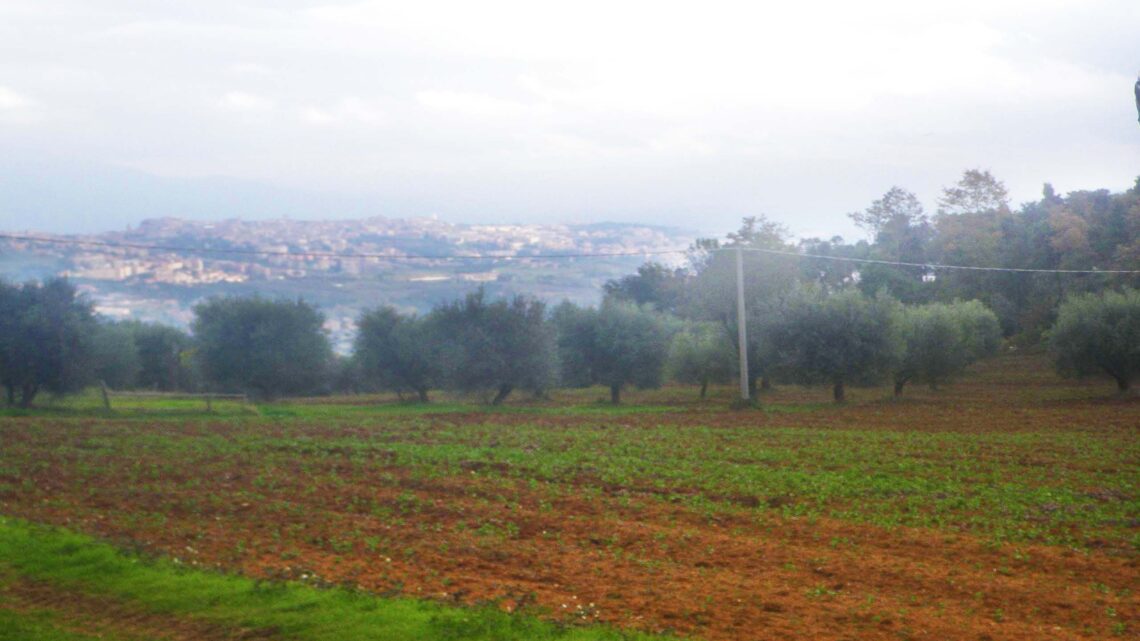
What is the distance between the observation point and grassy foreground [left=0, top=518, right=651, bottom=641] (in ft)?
29.2

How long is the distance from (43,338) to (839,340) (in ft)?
107

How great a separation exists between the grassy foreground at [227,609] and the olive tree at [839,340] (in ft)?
112

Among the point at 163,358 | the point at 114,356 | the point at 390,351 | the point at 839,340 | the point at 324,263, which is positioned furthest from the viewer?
the point at 163,358

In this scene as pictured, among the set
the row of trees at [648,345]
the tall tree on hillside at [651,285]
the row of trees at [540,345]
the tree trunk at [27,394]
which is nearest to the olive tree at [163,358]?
the row of trees at [540,345]

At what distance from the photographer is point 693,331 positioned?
61.8m

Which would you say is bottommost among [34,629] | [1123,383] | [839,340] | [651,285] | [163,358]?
[163,358]

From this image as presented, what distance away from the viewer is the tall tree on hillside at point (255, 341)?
177 ft

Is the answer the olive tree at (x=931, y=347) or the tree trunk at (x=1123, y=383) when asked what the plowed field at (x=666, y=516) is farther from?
the olive tree at (x=931, y=347)

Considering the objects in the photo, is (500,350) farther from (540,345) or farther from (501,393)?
(501,393)

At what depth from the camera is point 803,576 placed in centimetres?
1126

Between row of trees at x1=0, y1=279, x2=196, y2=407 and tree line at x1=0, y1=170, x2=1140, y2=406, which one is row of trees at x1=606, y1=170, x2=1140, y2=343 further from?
row of trees at x1=0, y1=279, x2=196, y2=407

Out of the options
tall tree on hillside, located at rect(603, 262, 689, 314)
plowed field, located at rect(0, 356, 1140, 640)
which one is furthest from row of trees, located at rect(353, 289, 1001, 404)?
tall tree on hillside, located at rect(603, 262, 689, 314)

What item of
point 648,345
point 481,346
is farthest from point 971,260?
point 481,346

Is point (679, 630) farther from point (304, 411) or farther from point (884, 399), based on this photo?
point (884, 399)
